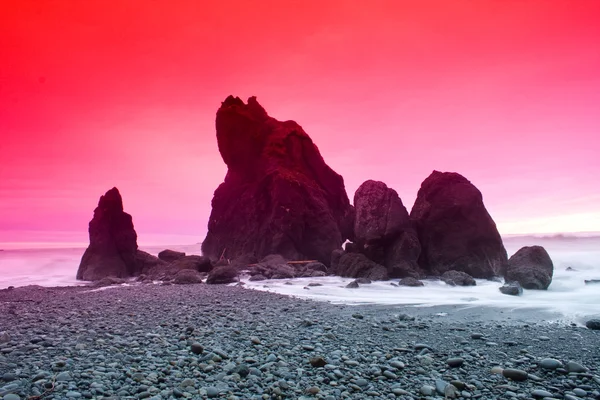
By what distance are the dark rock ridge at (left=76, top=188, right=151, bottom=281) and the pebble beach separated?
1428 cm

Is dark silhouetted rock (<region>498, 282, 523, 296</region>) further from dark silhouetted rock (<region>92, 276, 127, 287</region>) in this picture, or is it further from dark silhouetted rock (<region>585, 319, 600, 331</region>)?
dark silhouetted rock (<region>92, 276, 127, 287</region>)

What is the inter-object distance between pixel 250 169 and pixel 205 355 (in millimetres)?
25198

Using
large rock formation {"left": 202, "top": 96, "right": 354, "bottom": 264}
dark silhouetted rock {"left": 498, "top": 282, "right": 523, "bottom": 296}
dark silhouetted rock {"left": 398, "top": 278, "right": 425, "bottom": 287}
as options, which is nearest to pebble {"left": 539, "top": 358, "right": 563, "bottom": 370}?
dark silhouetted rock {"left": 498, "top": 282, "right": 523, "bottom": 296}

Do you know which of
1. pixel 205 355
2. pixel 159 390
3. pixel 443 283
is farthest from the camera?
pixel 443 283

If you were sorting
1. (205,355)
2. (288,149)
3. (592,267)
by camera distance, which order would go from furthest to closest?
(288,149), (592,267), (205,355)

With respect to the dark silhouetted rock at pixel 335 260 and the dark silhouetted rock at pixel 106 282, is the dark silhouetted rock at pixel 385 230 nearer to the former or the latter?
the dark silhouetted rock at pixel 335 260

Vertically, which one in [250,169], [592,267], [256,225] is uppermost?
[250,169]

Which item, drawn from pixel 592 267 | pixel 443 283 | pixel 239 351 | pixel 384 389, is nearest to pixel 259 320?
pixel 239 351

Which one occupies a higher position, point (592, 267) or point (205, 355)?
point (592, 267)

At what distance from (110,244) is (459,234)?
18490mm

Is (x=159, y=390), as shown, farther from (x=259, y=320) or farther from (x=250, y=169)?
(x=250, y=169)

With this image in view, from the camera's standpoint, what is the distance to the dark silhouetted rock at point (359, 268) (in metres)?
17.8

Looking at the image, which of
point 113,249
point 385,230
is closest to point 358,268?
point 385,230

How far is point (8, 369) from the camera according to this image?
5129 millimetres
